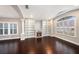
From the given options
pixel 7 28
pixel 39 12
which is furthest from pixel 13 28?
pixel 39 12

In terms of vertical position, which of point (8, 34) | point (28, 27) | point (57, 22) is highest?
point (57, 22)

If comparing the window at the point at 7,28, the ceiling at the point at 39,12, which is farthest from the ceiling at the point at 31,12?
the window at the point at 7,28

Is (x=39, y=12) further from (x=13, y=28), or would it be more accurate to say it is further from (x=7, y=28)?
(x=7, y=28)

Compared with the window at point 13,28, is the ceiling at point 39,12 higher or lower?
higher

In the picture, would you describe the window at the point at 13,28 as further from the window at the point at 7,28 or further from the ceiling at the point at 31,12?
the ceiling at the point at 31,12

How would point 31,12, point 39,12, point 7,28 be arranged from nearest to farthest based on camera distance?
point 7,28, point 31,12, point 39,12

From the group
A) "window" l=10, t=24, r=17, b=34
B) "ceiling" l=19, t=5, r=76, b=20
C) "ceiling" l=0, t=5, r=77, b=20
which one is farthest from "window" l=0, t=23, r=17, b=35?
"ceiling" l=19, t=5, r=76, b=20
